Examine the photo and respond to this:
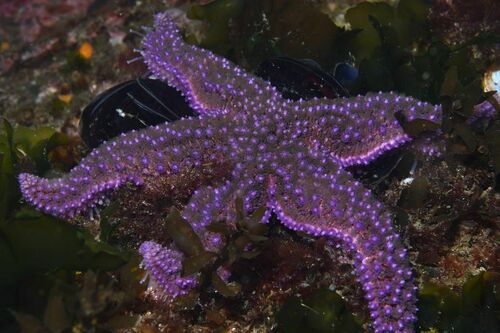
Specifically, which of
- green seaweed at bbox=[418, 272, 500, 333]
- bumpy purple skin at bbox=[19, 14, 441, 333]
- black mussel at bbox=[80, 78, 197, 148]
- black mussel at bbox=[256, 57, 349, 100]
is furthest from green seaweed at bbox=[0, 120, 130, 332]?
green seaweed at bbox=[418, 272, 500, 333]

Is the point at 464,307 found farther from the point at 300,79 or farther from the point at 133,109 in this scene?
the point at 133,109

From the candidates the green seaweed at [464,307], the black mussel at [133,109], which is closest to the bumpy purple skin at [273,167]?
the black mussel at [133,109]

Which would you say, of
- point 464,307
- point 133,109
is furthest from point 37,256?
point 464,307

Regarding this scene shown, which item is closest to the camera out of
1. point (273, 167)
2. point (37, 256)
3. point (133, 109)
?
point (37, 256)

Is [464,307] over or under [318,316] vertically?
over

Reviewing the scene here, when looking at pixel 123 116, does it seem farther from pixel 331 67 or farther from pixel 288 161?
pixel 331 67

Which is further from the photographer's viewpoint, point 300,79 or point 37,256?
point 300,79

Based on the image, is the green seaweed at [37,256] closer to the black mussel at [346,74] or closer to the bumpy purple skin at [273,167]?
the bumpy purple skin at [273,167]
